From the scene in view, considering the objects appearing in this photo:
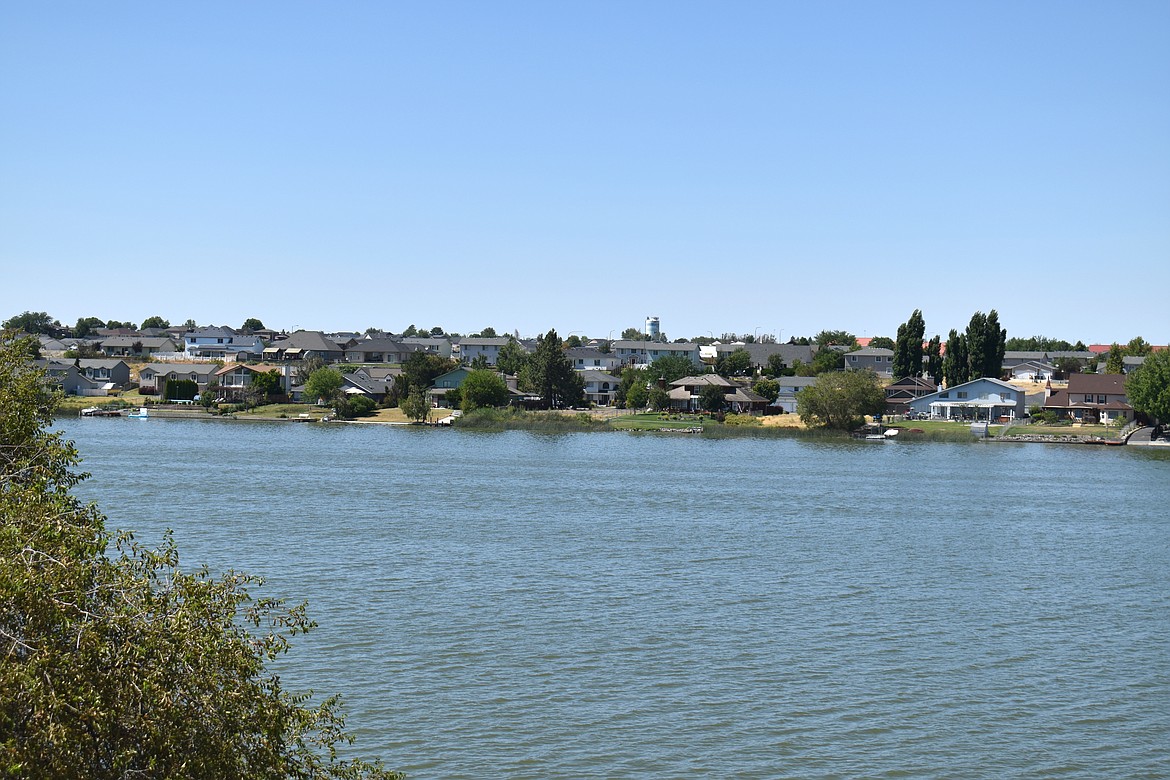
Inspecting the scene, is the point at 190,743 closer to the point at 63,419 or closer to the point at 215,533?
the point at 215,533

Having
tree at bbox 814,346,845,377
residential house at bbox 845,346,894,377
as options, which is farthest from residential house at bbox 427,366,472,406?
residential house at bbox 845,346,894,377

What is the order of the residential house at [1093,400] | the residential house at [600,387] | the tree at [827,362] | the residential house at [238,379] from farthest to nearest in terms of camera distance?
1. the tree at [827,362]
2. the residential house at [600,387]
3. the residential house at [238,379]
4. the residential house at [1093,400]

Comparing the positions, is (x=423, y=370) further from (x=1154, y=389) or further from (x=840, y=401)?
(x=1154, y=389)

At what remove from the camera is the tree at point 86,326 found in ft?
555

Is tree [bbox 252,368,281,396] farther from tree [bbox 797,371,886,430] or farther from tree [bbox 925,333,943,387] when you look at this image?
tree [bbox 925,333,943,387]

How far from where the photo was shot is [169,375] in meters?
105

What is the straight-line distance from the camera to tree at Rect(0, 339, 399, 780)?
787 centimetres

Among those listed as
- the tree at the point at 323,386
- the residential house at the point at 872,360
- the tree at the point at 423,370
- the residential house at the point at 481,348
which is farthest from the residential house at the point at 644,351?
the tree at the point at 323,386

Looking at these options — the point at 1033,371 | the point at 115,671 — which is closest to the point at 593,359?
the point at 1033,371

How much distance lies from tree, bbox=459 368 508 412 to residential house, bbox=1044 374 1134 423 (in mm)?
45629

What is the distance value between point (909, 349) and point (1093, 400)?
17.9 m

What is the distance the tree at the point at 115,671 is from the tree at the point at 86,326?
171 metres

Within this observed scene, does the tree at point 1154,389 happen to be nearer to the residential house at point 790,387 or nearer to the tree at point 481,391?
the residential house at point 790,387

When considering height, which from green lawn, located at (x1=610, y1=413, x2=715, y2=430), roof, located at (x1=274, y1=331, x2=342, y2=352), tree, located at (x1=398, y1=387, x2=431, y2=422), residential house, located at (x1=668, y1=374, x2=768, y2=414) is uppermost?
roof, located at (x1=274, y1=331, x2=342, y2=352)
